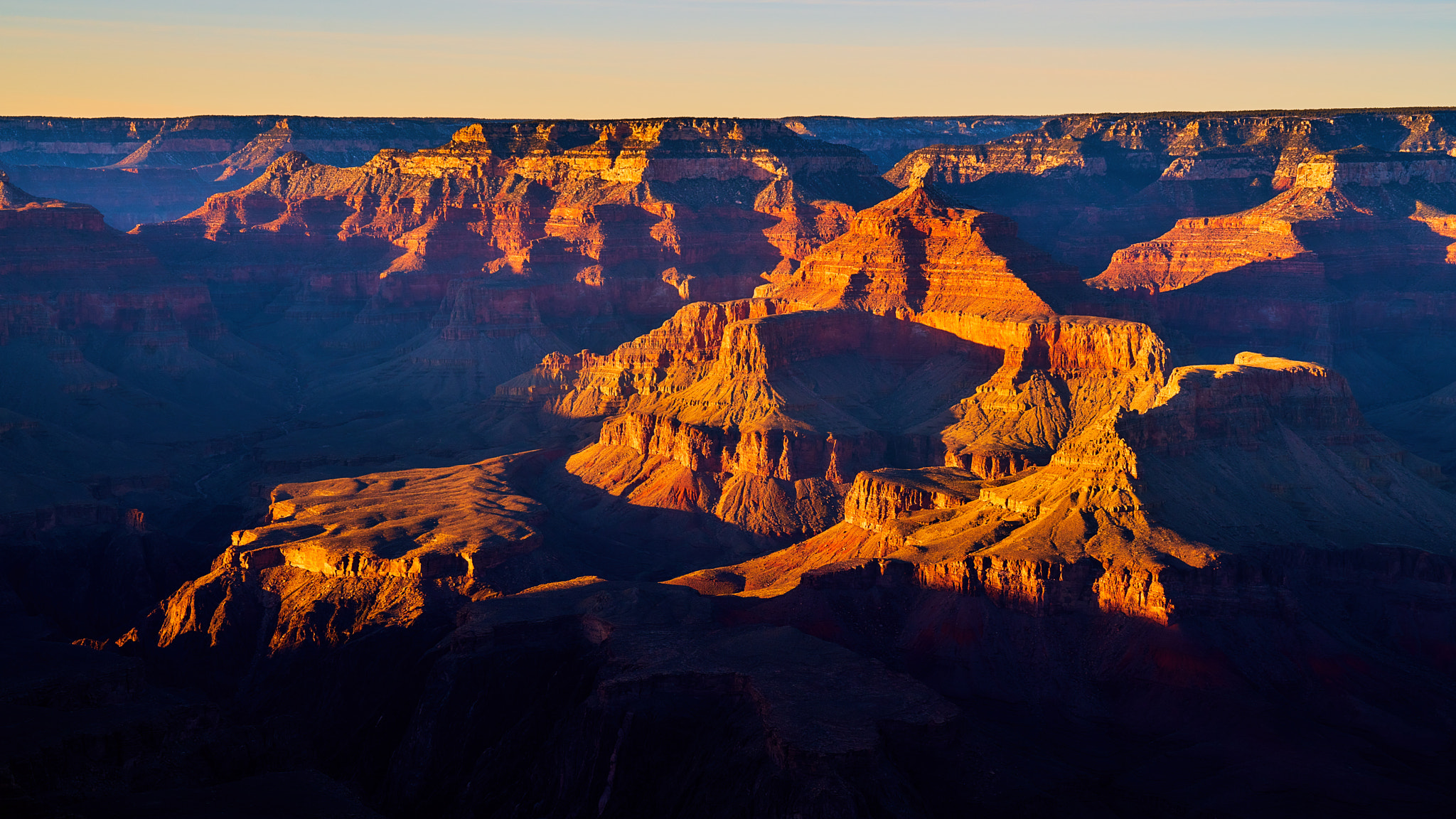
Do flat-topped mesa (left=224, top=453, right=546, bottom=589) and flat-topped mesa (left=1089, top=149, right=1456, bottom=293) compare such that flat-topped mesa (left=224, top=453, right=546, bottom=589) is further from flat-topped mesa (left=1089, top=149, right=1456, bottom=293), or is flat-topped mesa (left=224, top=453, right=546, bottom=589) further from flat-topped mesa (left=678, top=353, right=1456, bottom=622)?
flat-topped mesa (left=1089, top=149, right=1456, bottom=293)

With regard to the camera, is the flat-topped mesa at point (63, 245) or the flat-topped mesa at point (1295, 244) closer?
the flat-topped mesa at point (63, 245)

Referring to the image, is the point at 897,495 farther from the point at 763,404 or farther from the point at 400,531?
the point at 400,531

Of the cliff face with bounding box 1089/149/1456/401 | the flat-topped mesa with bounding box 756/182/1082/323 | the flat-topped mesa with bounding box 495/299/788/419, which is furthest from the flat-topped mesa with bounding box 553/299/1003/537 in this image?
the cliff face with bounding box 1089/149/1456/401

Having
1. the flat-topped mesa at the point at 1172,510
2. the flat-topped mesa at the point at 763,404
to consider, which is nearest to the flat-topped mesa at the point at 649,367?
the flat-topped mesa at the point at 763,404

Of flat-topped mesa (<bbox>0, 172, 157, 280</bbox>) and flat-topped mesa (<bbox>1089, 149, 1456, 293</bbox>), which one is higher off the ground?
flat-topped mesa (<bbox>1089, 149, 1456, 293</bbox>)

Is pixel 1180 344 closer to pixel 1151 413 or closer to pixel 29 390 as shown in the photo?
pixel 1151 413

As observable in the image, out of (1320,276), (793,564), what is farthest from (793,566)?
(1320,276)

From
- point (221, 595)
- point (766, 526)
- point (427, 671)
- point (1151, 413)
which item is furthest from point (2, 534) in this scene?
point (1151, 413)

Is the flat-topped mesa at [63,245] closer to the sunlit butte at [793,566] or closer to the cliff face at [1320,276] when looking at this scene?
the sunlit butte at [793,566]
